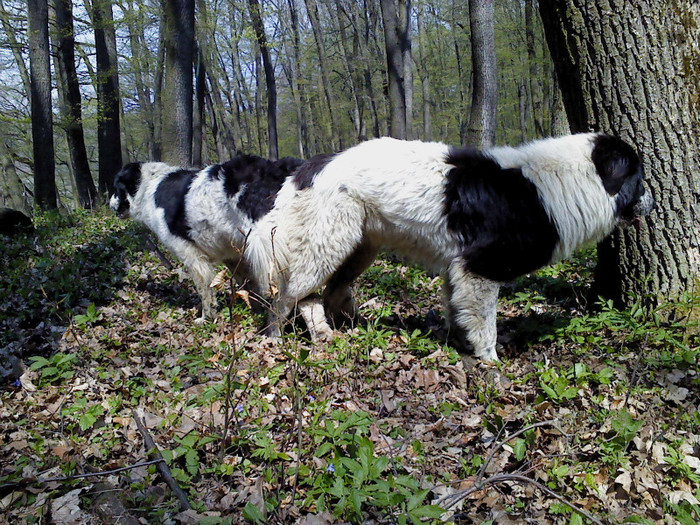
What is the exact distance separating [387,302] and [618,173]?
269 centimetres

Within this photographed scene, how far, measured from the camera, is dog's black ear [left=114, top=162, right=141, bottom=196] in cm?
653

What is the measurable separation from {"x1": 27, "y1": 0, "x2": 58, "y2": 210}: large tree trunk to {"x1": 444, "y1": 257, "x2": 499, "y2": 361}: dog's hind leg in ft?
37.7

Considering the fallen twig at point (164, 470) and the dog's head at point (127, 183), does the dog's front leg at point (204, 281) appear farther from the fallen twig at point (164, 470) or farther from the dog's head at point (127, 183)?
the fallen twig at point (164, 470)

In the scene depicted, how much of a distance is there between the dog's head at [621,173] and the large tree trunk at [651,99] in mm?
131

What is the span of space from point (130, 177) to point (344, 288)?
3.74 m

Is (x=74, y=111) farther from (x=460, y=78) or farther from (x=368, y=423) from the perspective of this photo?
(x=460, y=78)

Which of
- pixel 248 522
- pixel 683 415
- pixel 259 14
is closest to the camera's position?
pixel 248 522

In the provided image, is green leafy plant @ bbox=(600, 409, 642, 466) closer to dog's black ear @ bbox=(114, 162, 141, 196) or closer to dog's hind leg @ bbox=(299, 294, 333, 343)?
dog's hind leg @ bbox=(299, 294, 333, 343)

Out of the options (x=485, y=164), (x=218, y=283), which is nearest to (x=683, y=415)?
(x=485, y=164)

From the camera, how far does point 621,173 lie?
380cm

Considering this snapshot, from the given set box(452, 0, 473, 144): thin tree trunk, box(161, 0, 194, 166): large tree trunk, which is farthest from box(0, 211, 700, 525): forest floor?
box(452, 0, 473, 144): thin tree trunk

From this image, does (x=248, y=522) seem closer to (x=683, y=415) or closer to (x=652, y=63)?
(x=683, y=415)

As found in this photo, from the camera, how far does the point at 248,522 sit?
2.35 metres

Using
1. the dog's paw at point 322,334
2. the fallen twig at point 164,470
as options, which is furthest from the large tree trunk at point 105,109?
the fallen twig at point 164,470
